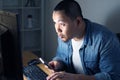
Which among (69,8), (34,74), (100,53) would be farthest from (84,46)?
(34,74)

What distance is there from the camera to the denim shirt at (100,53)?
4.32ft

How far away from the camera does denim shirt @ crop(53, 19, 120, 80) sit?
4.32 ft

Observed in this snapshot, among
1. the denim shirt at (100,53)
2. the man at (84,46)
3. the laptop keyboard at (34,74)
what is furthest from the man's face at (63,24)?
the laptop keyboard at (34,74)

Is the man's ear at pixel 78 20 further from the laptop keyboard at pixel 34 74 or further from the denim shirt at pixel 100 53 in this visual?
the laptop keyboard at pixel 34 74

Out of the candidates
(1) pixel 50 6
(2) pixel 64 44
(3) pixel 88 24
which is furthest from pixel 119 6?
(1) pixel 50 6

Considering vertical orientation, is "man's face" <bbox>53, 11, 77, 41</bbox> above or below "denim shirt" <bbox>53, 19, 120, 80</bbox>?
above

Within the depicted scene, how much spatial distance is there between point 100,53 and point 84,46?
14cm

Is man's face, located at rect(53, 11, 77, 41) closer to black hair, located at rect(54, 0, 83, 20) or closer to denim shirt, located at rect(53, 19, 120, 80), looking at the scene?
black hair, located at rect(54, 0, 83, 20)

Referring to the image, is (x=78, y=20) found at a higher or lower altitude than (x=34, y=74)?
higher

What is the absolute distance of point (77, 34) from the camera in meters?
1.48

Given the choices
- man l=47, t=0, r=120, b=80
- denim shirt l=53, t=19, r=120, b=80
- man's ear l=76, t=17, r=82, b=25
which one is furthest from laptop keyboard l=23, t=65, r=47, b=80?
man's ear l=76, t=17, r=82, b=25

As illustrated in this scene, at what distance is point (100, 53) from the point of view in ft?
4.54

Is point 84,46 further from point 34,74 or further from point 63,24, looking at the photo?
point 34,74

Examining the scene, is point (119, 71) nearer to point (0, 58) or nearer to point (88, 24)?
point (88, 24)
